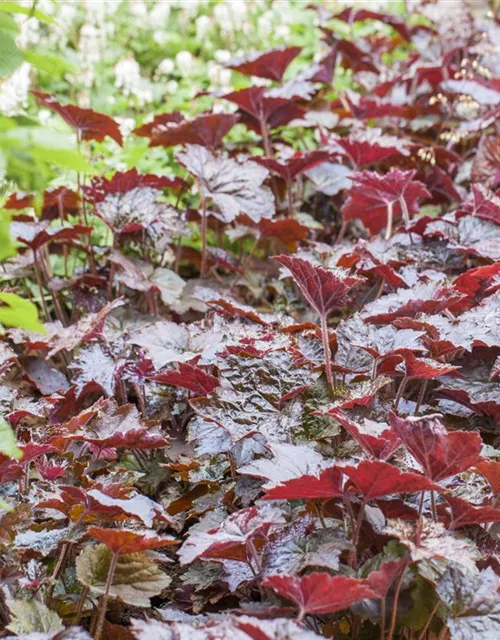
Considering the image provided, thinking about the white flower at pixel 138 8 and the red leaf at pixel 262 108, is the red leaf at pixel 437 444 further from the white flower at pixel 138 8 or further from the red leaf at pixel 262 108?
the white flower at pixel 138 8

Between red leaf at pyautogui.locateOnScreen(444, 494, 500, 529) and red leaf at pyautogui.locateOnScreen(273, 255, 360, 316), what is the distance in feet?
1.50

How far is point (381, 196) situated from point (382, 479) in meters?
1.38

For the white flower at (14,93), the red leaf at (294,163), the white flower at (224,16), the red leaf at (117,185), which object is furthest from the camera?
the white flower at (224,16)

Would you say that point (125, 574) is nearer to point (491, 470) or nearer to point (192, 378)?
point (192, 378)

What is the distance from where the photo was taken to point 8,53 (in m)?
1.15

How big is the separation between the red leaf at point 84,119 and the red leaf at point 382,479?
1605mm

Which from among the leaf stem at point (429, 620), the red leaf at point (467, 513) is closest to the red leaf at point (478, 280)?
the red leaf at point (467, 513)

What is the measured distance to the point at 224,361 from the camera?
1.53 metres

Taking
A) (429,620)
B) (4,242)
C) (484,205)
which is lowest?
(429,620)

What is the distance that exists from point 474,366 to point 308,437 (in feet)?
1.56

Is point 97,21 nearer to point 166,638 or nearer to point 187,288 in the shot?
point 187,288

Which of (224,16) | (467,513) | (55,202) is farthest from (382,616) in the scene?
(224,16)

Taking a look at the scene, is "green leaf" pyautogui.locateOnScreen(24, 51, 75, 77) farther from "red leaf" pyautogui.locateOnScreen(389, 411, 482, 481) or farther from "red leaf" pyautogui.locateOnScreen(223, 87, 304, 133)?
"red leaf" pyautogui.locateOnScreen(223, 87, 304, 133)

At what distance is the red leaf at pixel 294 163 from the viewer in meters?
2.47
